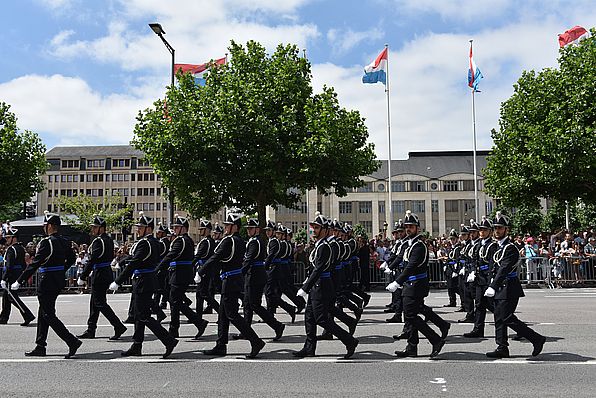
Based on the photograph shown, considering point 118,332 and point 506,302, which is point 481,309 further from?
point 118,332

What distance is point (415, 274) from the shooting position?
913 centimetres

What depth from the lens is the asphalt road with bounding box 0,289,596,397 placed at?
23.2ft

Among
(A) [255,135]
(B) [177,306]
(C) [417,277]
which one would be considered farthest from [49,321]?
(A) [255,135]

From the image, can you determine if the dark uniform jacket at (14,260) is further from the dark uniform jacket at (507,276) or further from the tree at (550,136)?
the tree at (550,136)

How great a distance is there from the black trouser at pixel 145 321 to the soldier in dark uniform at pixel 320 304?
6.24ft

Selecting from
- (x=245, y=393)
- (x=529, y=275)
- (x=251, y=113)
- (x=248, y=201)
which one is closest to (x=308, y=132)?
(x=251, y=113)

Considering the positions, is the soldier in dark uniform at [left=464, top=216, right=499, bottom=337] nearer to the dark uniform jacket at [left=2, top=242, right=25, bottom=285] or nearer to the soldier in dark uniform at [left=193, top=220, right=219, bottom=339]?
the soldier in dark uniform at [left=193, top=220, right=219, bottom=339]

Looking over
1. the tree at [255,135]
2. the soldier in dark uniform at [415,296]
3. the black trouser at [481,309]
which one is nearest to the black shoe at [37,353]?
the soldier in dark uniform at [415,296]

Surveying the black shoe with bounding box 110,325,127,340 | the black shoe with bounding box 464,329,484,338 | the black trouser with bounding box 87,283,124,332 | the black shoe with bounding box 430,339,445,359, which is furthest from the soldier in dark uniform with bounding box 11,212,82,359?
the black shoe with bounding box 464,329,484,338

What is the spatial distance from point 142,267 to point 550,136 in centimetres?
2407

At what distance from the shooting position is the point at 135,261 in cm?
948

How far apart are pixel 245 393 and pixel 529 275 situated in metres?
18.3

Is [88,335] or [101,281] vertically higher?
[101,281]

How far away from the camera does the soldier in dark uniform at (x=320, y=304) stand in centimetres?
896
